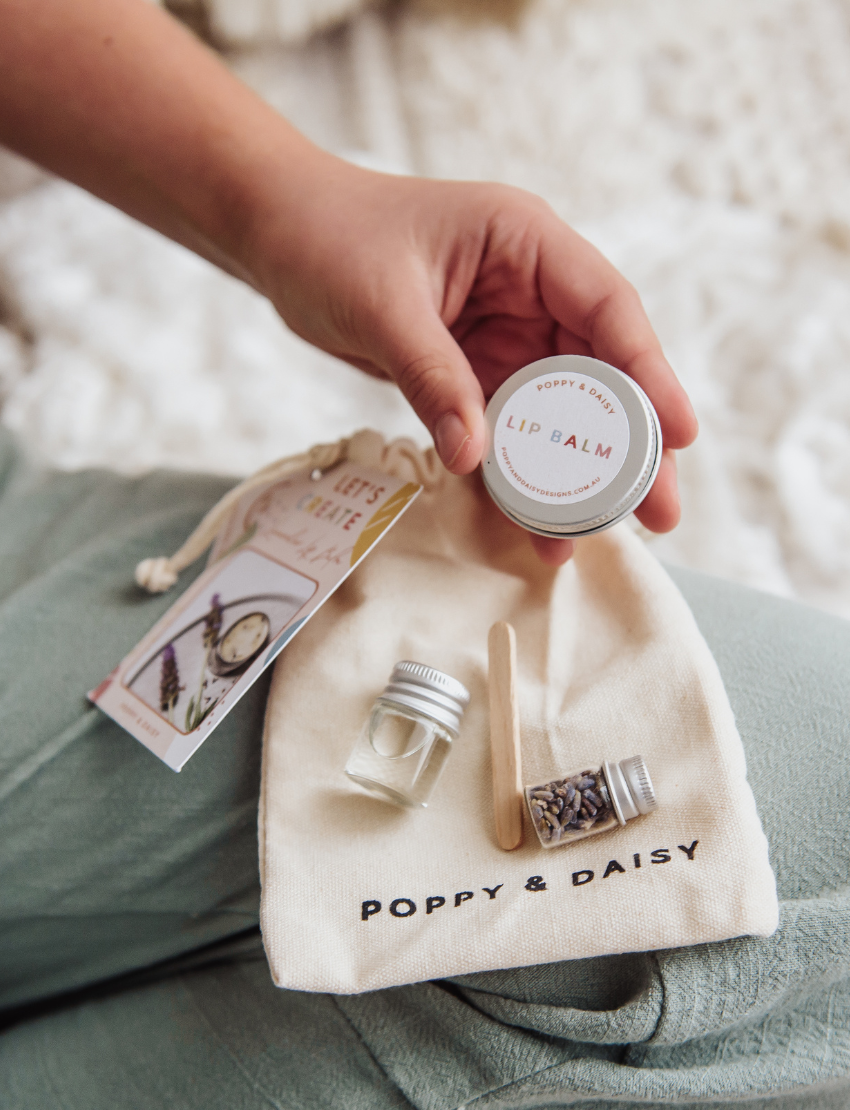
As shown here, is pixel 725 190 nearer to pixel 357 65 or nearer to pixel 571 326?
pixel 357 65

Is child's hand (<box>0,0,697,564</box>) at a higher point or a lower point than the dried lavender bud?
higher

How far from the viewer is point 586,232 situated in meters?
1.08

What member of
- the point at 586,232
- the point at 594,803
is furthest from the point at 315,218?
the point at 586,232

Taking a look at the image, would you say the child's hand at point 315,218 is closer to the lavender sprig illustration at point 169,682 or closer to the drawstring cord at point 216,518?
the drawstring cord at point 216,518

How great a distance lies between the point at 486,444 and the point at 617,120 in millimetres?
904

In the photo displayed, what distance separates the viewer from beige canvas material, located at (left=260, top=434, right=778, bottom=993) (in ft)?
1.30

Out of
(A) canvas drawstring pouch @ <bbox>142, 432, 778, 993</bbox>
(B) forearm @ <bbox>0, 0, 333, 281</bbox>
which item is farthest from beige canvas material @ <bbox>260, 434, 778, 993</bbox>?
(B) forearm @ <bbox>0, 0, 333, 281</bbox>

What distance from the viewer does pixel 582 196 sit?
1.11m

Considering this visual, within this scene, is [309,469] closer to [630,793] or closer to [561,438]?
[561,438]

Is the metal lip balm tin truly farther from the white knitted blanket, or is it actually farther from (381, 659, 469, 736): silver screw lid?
the white knitted blanket

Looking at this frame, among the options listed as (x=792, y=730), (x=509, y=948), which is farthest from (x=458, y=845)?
(x=792, y=730)

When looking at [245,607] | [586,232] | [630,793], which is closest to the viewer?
[630,793]

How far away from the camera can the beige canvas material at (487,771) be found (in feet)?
1.30

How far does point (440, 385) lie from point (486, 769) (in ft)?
0.79
